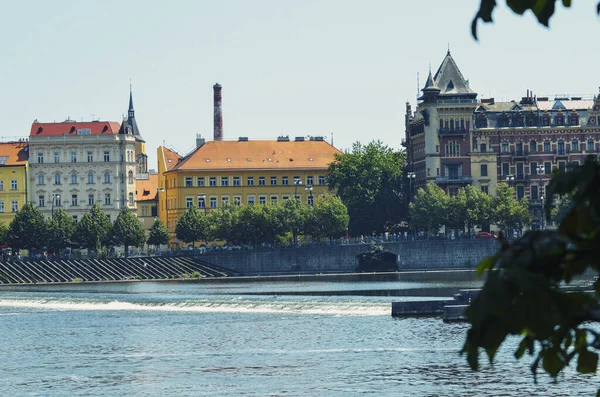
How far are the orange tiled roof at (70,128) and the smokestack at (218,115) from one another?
1440cm

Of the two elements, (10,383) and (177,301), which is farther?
(177,301)

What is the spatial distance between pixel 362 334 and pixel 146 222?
111169 millimetres

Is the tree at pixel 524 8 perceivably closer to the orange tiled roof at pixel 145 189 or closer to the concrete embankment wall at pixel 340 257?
the concrete embankment wall at pixel 340 257

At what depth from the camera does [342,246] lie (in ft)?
447

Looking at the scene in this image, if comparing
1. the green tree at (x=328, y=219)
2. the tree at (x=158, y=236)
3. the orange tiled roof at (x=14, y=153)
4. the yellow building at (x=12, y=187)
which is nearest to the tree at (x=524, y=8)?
the green tree at (x=328, y=219)

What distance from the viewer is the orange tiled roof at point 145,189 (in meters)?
176

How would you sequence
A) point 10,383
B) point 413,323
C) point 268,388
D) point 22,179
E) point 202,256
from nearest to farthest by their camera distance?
1. point 268,388
2. point 10,383
3. point 413,323
4. point 202,256
5. point 22,179

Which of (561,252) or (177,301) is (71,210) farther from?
(561,252)

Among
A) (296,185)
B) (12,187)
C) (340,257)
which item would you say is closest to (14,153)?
(12,187)

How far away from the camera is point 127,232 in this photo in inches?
5635

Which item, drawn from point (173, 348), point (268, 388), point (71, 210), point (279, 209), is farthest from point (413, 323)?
point (71, 210)

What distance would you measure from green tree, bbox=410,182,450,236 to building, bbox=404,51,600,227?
22.6 ft

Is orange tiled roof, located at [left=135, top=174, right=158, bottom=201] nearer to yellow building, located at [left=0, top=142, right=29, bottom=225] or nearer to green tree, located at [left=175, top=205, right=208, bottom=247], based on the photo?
yellow building, located at [left=0, top=142, right=29, bottom=225]

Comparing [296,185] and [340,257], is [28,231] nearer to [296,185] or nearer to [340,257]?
[340,257]
